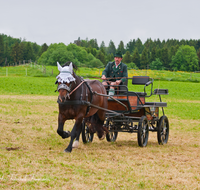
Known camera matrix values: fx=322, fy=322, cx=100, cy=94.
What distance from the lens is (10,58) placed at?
128625 mm

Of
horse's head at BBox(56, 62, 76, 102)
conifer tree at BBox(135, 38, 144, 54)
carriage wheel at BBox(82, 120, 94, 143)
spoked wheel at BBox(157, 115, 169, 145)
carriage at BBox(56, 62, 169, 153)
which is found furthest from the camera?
conifer tree at BBox(135, 38, 144, 54)

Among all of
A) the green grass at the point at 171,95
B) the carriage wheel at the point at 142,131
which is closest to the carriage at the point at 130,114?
the carriage wheel at the point at 142,131

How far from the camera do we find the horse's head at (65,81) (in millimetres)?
6895

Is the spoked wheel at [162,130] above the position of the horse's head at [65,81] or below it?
below

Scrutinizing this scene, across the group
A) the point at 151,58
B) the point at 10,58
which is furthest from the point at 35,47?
the point at 151,58

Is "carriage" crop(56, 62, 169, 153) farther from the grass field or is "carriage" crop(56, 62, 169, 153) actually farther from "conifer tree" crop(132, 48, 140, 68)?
"conifer tree" crop(132, 48, 140, 68)

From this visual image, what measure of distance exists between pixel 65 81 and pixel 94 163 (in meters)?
1.87

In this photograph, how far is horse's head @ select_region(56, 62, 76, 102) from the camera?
689cm

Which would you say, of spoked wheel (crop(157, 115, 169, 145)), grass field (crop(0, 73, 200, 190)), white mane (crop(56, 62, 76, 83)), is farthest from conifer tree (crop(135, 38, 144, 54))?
white mane (crop(56, 62, 76, 83))

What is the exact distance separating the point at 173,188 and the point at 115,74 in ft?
16.7

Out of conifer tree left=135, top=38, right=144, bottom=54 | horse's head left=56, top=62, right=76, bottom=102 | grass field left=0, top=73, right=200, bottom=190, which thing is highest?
conifer tree left=135, top=38, right=144, bottom=54

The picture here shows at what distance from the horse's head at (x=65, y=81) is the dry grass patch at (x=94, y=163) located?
4.28 ft

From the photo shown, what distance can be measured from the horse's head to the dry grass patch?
1.31 m

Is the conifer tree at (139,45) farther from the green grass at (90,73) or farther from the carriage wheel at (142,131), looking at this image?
the carriage wheel at (142,131)
